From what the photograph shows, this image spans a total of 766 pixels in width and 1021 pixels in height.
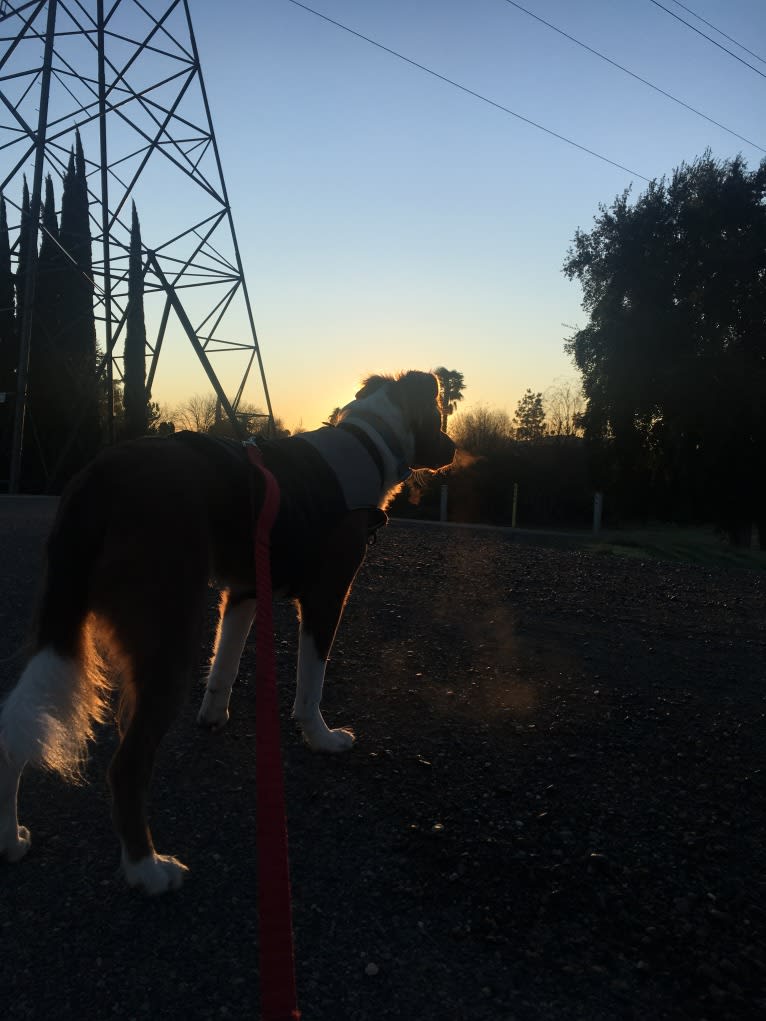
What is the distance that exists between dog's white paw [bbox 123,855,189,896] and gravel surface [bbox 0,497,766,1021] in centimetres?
5

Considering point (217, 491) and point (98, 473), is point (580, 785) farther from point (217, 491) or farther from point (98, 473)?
point (98, 473)

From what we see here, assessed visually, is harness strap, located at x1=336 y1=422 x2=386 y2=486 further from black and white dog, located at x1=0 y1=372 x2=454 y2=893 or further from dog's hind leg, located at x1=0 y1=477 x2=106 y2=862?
dog's hind leg, located at x1=0 y1=477 x2=106 y2=862

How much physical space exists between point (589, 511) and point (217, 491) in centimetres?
2931

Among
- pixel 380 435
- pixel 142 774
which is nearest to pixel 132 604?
pixel 142 774

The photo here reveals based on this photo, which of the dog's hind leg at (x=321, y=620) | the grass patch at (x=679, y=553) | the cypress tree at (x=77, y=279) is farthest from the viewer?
the cypress tree at (x=77, y=279)

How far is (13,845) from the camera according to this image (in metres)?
2.41

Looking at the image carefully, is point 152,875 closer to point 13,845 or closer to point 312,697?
point 13,845

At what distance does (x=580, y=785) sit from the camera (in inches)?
121

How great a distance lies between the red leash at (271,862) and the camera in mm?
1330

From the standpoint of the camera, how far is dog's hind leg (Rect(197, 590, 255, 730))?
3.58 m

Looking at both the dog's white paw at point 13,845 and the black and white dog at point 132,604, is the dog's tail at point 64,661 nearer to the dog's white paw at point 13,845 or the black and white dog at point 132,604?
the black and white dog at point 132,604

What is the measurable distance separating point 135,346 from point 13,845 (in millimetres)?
29949

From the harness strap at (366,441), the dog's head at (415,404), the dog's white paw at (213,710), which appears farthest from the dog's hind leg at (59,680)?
the dog's head at (415,404)

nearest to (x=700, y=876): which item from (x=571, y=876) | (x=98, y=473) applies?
(x=571, y=876)
